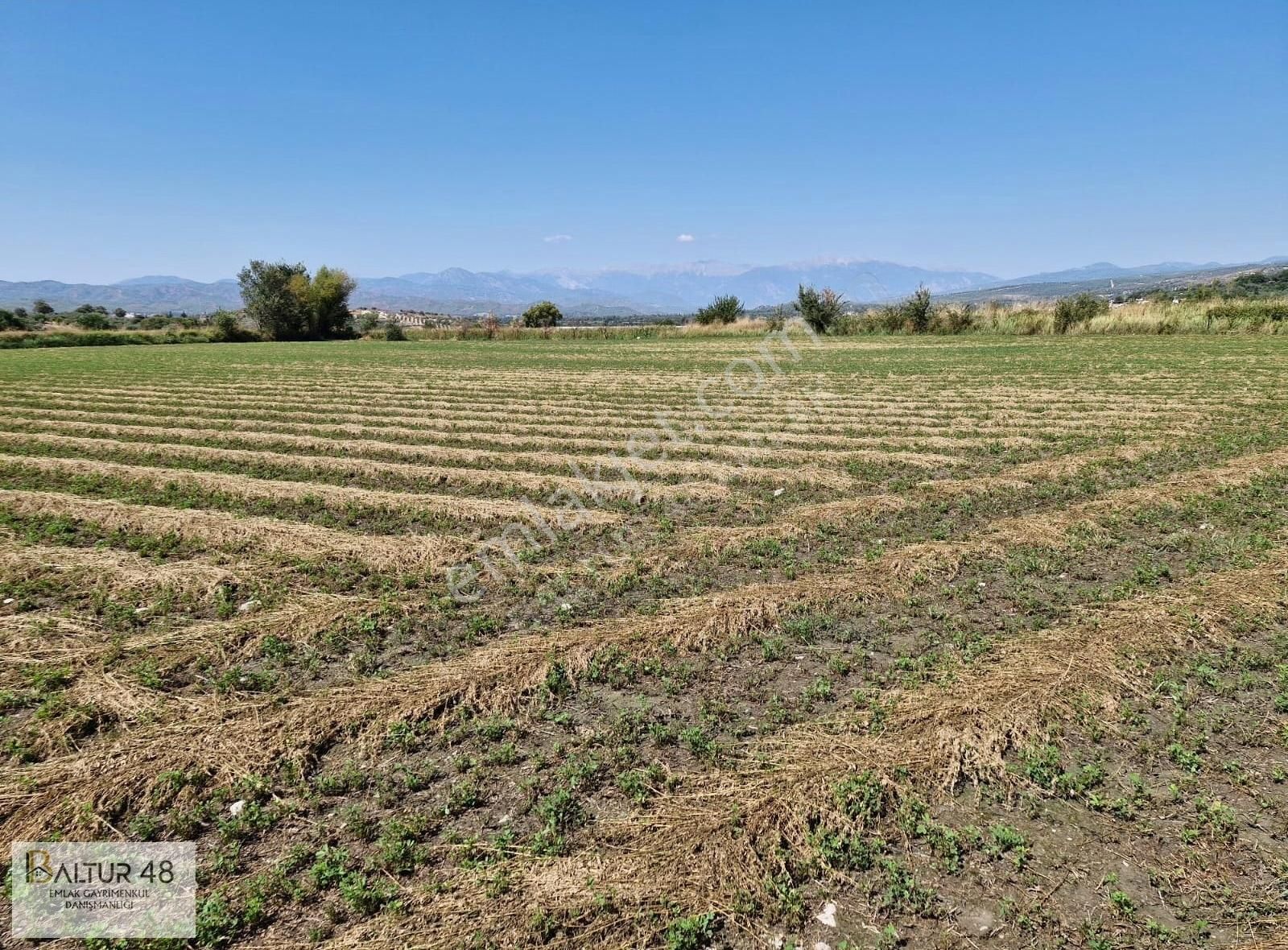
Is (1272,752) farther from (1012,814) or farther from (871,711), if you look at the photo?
(871,711)

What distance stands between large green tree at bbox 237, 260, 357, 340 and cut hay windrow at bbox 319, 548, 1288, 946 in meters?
90.6

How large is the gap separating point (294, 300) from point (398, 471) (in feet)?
266

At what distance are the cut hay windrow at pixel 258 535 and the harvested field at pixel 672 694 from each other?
0.22 ft

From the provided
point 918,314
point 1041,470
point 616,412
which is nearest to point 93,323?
point 616,412

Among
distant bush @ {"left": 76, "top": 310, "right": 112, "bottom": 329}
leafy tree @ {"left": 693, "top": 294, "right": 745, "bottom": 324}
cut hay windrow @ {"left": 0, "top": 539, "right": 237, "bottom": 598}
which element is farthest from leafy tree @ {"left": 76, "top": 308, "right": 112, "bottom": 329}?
cut hay windrow @ {"left": 0, "top": 539, "right": 237, "bottom": 598}

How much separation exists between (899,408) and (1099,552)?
37.5 feet

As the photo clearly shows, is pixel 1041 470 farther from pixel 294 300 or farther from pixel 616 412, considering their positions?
pixel 294 300

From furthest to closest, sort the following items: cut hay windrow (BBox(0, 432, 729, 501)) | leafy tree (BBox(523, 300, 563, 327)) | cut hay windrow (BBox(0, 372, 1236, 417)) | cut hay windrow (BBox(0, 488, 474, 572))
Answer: leafy tree (BBox(523, 300, 563, 327)) → cut hay windrow (BBox(0, 372, 1236, 417)) → cut hay windrow (BBox(0, 432, 729, 501)) → cut hay windrow (BBox(0, 488, 474, 572))

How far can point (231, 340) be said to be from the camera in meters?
76.2

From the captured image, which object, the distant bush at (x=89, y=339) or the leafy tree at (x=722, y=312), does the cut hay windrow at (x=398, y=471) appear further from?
the distant bush at (x=89, y=339)

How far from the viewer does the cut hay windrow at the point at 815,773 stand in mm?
3494

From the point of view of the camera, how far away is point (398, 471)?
12555 mm

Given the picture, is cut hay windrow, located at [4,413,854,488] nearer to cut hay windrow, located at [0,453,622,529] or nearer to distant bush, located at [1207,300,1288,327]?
cut hay windrow, located at [0,453,622,529]

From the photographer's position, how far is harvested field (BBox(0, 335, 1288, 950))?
354cm
